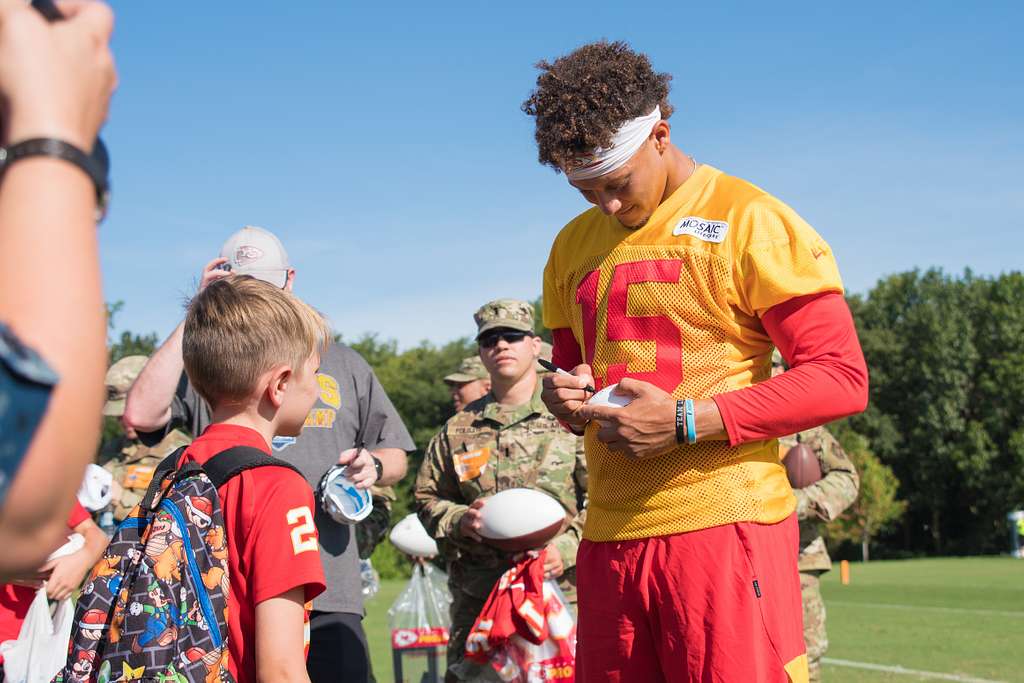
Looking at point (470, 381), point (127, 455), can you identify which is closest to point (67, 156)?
point (127, 455)

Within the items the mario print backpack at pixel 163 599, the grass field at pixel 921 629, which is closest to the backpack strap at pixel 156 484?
the mario print backpack at pixel 163 599

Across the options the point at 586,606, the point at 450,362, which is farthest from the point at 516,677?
the point at 450,362

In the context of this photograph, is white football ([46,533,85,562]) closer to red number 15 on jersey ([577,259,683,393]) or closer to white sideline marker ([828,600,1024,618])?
red number 15 on jersey ([577,259,683,393])

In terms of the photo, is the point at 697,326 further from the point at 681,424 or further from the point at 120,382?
the point at 120,382

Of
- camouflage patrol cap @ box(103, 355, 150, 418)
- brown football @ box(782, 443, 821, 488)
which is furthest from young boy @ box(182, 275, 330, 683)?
camouflage patrol cap @ box(103, 355, 150, 418)

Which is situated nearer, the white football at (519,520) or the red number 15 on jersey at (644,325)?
the red number 15 on jersey at (644,325)

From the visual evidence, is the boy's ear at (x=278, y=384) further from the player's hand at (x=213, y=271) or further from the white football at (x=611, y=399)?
the player's hand at (x=213, y=271)

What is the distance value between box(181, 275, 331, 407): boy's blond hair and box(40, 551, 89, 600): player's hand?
2138mm

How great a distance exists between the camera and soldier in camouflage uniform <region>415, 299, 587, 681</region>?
6309 millimetres

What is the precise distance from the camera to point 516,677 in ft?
19.1

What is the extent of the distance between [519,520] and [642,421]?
9.33 feet

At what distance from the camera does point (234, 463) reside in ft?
9.52

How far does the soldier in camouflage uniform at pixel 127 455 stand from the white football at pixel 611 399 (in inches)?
243

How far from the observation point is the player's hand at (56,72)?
1.27m
